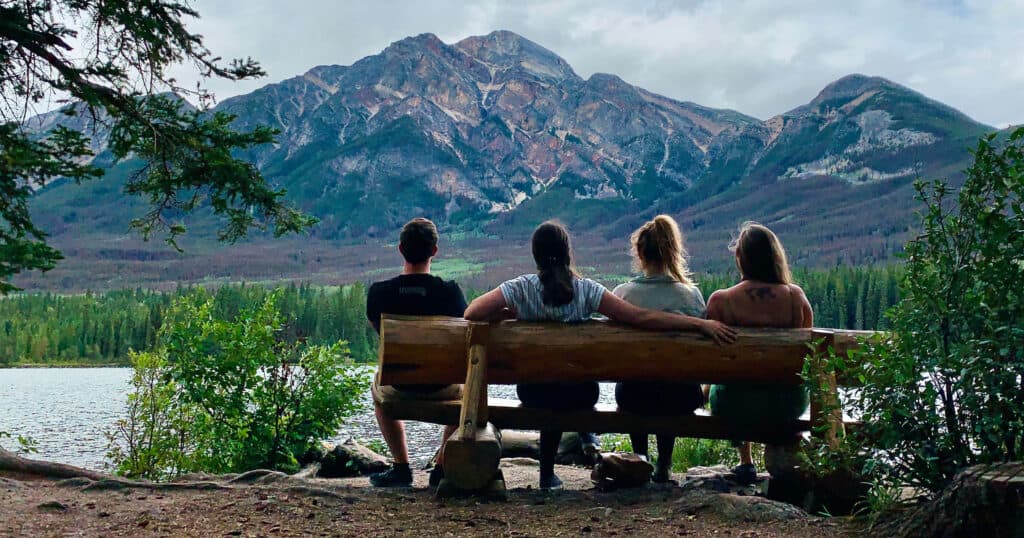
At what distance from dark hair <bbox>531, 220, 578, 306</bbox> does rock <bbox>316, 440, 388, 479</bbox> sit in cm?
397

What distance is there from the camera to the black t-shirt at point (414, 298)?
677 centimetres

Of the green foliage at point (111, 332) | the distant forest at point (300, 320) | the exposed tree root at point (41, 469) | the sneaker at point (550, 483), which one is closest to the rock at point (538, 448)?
the sneaker at point (550, 483)

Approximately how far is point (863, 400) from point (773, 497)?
1.37m

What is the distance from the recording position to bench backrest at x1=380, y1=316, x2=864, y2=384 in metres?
6.10

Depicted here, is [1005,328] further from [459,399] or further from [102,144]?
[102,144]

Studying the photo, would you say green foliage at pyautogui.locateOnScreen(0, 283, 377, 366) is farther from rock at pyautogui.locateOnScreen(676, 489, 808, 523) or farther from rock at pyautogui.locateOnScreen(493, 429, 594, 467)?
rock at pyautogui.locateOnScreen(676, 489, 808, 523)

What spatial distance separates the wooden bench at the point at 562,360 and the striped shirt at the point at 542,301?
0.40ft

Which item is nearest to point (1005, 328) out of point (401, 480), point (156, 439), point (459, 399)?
point (459, 399)

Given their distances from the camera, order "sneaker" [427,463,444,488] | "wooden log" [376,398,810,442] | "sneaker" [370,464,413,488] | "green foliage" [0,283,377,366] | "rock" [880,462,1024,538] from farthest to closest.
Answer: "green foliage" [0,283,377,366]
"sneaker" [370,464,413,488]
"sneaker" [427,463,444,488]
"wooden log" [376,398,810,442]
"rock" [880,462,1024,538]

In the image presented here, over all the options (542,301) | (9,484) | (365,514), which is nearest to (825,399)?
(542,301)

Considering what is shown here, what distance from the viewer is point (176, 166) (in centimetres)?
816

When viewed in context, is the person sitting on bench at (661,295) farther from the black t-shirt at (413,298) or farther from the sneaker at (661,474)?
the black t-shirt at (413,298)

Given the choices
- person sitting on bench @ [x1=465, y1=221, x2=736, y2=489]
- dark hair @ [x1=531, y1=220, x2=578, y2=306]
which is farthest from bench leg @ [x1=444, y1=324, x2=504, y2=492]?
dark hair @ [x1=531, y1=220, x2=578, y2=306]

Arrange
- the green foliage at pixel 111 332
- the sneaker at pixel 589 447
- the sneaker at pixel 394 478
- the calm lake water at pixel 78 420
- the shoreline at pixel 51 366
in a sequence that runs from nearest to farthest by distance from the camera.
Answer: the sneaker at pixel 394 478, the sneaker at pixel 589 447, the calm lake water at pixel 78 420, the shoreline at pixel 51 366, the green foliage at pixel 111 332
